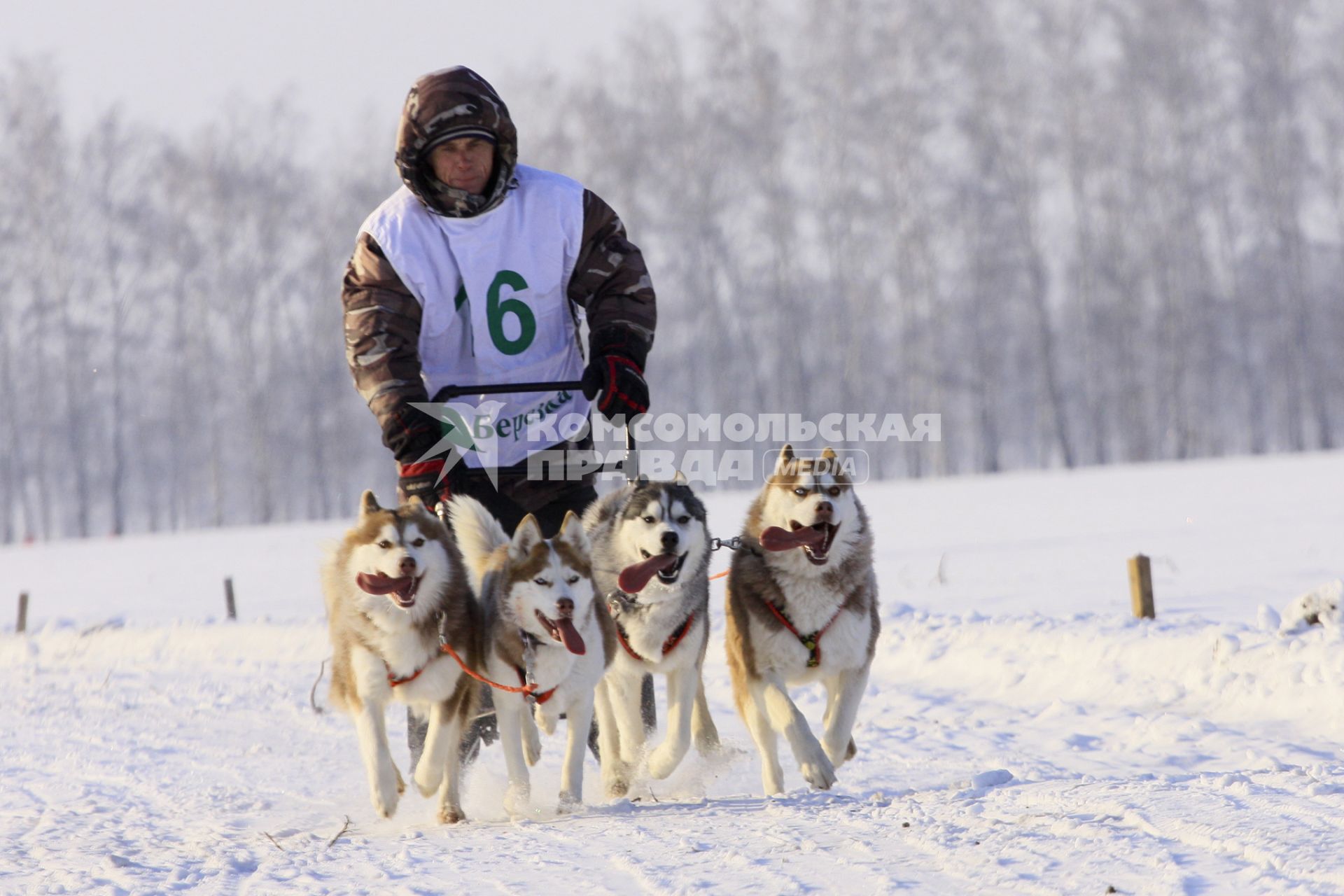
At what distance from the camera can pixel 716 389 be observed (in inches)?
1056

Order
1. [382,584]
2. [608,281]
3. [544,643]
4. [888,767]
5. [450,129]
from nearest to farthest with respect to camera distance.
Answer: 1. [382,584]
2. [544,643]
3. [450,129]
4. [608,281]
5. [888,767]

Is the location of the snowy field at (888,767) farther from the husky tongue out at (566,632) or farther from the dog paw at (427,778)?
the husky tongue out at (566,632)

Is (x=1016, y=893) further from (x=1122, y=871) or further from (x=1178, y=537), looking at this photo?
(x=1178, y=537)

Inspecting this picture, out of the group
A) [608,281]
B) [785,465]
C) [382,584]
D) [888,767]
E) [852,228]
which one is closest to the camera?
[382,584]

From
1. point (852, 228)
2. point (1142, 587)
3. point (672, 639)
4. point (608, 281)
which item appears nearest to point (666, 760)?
point (672, 639)

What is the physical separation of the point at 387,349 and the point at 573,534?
2.34 ft

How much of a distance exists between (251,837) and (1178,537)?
34.9ft

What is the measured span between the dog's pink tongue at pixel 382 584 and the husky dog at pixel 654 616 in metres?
0.63

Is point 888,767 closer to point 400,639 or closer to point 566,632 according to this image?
point 566,632

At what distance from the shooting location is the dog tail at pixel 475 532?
3.68m

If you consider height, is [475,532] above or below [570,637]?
above

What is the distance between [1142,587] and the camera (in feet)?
24.0

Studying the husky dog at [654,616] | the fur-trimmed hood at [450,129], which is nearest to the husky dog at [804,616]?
the husky dog at [654,616]

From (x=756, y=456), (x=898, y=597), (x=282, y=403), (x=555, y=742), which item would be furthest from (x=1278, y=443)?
(x=555, y=742)
